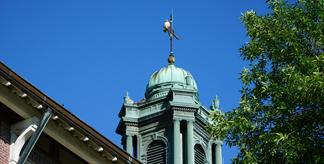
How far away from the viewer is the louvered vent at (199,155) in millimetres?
55312

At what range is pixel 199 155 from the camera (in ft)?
182

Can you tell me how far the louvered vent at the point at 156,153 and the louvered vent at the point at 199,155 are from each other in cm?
188

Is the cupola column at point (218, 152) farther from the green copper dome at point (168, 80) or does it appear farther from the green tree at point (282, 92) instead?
the green tree at point (282, 92)

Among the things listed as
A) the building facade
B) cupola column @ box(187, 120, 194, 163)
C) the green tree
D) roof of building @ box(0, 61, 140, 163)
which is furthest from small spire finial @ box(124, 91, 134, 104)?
roof of building @ box(0, 61, 140, 163)

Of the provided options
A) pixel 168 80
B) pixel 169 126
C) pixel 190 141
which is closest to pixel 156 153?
pixel 169 126

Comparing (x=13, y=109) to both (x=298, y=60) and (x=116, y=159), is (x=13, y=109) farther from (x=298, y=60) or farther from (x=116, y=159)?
(x=298, y=60)

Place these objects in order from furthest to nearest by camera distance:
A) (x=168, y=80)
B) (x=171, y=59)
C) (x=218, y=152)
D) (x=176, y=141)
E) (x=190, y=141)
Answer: (x=171, y=59), (x=168, y=80), (x=218, y=152), (x=190, y=141), (x=176, y=141)

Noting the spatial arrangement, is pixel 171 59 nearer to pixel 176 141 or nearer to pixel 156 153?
pixel 156 153

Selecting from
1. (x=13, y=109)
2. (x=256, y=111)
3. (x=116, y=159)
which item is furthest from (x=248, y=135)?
(x=13, y=109)

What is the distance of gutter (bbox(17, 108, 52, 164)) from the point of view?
19750mm

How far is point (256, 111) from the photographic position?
25.6 metres

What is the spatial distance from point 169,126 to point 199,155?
2.62 meters

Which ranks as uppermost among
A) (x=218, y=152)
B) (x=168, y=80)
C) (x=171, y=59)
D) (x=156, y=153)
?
(x=171, y=59)

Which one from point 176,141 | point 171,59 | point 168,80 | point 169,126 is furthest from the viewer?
point 171,59
